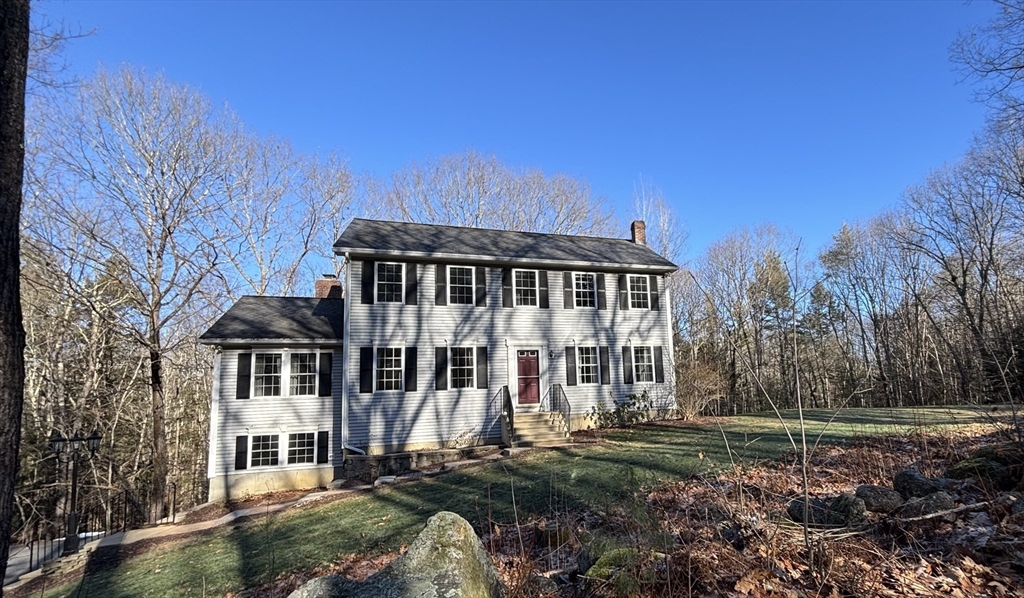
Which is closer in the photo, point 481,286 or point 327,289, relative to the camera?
point 481,286

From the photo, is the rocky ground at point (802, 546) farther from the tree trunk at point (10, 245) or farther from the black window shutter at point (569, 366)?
the black window shutter at point (569, 366)

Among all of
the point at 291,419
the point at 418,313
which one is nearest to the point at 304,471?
the point at 291,419

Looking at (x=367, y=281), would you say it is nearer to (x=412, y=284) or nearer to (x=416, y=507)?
(x=412, y=284)

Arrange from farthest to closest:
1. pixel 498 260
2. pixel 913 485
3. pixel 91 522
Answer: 1. pixel 91 522
2. pixel 498 260
3. pixel 913 485

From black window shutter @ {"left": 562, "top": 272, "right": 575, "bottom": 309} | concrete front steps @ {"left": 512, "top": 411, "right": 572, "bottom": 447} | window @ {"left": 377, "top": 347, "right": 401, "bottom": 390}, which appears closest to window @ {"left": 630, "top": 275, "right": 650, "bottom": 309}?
black window shutter @ {"left": 562, "top": 272, "right": 575, "bottom": 309}

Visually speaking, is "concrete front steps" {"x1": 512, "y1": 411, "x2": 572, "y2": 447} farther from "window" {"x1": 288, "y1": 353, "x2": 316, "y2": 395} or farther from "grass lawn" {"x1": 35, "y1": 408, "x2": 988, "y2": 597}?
"window" {"x1": 288, "y1": 353, "x2": 316, "y2": 395}

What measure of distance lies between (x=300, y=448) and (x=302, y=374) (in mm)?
2194

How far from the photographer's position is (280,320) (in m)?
15.4

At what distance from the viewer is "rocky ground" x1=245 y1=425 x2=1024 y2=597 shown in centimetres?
314

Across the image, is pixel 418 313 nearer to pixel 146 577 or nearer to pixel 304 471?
pixel 304 471

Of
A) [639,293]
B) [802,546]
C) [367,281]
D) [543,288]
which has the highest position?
[367,281]

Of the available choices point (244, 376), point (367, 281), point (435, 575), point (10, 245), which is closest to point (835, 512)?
point (435, 575)

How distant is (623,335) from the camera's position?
55.3 feet

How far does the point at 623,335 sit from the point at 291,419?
1111 cm
